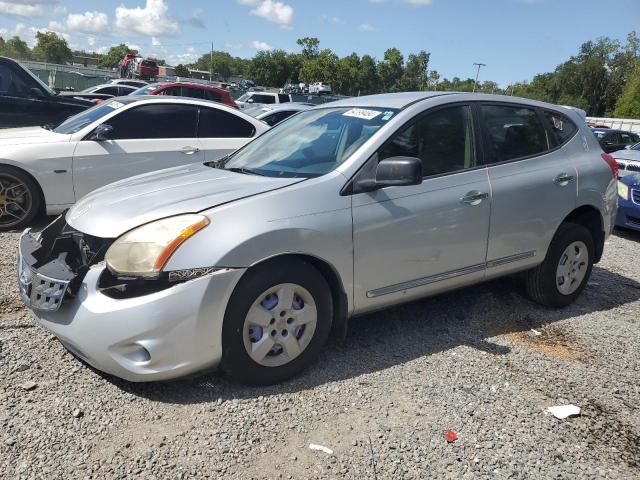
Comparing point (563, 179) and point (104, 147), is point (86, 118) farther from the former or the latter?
point (563, 179)

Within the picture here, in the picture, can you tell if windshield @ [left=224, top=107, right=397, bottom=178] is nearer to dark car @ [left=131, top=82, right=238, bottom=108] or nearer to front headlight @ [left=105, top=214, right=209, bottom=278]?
front headlight @ [left=105, top=214, right=209, bottom=278]

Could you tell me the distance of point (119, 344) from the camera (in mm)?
2830

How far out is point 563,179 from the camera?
4504 mm

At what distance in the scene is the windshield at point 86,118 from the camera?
658 cm

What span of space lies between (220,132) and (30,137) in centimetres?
220

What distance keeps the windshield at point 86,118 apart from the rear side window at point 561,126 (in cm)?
483

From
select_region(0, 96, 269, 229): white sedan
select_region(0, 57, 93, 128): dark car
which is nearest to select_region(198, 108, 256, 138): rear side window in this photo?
select_region(0, 96, 269, 229): white sedan

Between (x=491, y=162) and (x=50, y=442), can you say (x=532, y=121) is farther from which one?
(x=50, y=442)

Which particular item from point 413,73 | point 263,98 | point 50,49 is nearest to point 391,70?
point 413,73

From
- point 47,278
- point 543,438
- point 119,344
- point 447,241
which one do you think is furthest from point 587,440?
point 47,278

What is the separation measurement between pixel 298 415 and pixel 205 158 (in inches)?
181

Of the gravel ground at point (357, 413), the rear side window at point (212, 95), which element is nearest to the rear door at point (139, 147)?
the gravel ground at point (357, 413)

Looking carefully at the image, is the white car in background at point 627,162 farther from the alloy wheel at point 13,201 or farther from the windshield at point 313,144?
the alloy wheel at point 13,201

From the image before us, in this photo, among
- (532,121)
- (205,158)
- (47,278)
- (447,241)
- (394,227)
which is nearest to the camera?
(47,278)
